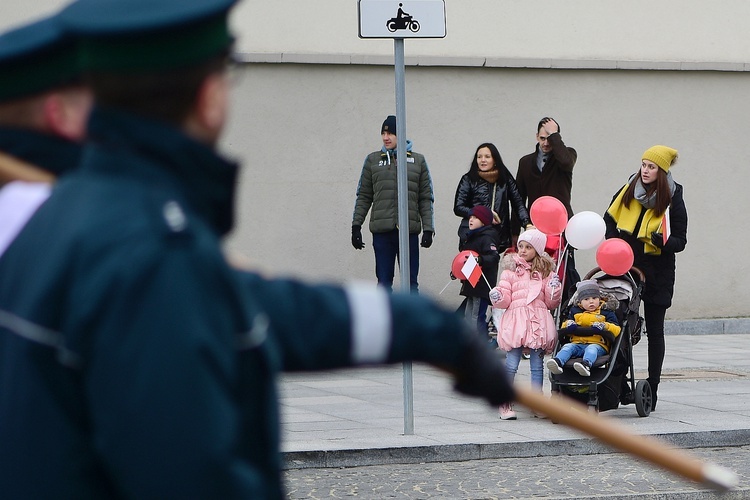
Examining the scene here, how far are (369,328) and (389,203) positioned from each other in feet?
40.1

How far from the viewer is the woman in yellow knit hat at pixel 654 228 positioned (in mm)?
9586

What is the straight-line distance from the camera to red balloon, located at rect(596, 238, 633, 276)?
9.22 meters

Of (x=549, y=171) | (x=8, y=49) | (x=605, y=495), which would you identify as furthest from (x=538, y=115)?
(x=8, y=49)

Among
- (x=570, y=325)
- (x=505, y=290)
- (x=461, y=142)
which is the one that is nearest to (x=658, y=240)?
(x=570, y=325)

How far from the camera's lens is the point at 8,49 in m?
2.18

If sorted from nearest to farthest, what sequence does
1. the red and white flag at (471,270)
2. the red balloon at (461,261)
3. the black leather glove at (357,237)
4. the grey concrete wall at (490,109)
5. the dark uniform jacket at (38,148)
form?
the dark uniform jacket at (38,148) < the red and white flag at (471,270) < the red balloon at (461,261) < the black leather glove at (357,237) < the grey concrete wall at (490,109)

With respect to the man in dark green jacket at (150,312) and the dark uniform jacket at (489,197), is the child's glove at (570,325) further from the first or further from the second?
the man in dark green jacket at (150,312)

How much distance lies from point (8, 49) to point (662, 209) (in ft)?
25.7

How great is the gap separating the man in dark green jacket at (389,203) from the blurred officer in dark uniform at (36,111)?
11.7 meters

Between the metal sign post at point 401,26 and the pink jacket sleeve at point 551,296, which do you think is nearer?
the metal sign post at point 401,26

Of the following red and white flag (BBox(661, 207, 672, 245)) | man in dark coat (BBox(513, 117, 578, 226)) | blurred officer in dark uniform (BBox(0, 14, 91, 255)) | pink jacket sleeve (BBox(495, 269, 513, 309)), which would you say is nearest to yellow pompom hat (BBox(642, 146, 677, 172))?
red and white flag (BBox(661, 207, 672, 245))

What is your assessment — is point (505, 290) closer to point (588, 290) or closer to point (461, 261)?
point (588, 290)

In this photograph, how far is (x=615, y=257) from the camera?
363 inches

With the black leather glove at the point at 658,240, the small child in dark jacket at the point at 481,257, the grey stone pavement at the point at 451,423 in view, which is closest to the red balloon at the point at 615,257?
the black leather glove at the point at 658,240
